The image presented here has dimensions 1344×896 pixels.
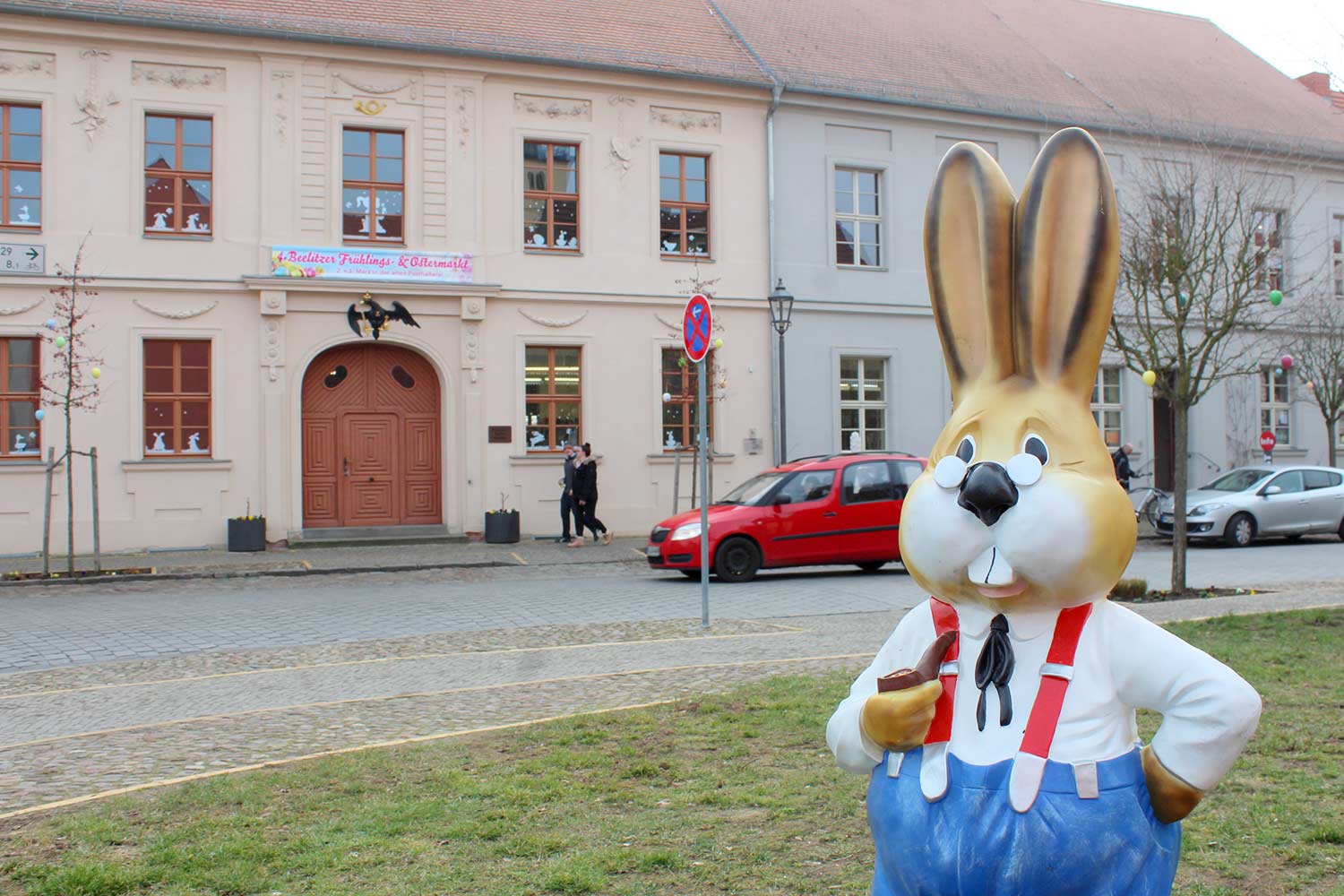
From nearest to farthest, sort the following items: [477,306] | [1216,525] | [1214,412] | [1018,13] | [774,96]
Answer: [1216,525] < [477,306] < [774,96] < [1214,412] < [1018,13]

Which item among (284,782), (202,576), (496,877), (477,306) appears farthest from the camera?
(477,306)

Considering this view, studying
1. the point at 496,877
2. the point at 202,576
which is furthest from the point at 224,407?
the point at 496,877

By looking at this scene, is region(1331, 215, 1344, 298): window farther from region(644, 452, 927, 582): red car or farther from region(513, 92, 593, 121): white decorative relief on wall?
region(644, 452, 927, 582): red car

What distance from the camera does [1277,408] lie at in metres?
31.2

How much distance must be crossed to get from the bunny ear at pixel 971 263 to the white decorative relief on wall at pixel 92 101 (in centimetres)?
2125

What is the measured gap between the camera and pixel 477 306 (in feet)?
75.5

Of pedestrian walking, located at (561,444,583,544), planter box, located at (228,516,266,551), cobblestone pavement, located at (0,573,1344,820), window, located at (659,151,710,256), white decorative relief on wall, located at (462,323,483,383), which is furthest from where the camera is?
window, located at (659,151,710,256)

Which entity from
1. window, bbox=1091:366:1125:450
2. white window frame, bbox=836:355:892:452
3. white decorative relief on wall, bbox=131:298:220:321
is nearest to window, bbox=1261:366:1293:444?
window, bbox=1091:366:1125:450

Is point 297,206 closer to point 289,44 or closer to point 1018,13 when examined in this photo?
point 289,44

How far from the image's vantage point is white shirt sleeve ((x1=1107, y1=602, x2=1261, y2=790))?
2.71m

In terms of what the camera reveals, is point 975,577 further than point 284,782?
No

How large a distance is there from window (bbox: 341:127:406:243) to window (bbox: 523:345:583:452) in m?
3.45

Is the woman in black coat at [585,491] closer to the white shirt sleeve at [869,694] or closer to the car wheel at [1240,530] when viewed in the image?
the car wheel at [1240,530]

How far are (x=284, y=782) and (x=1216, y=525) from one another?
62.4 feet
